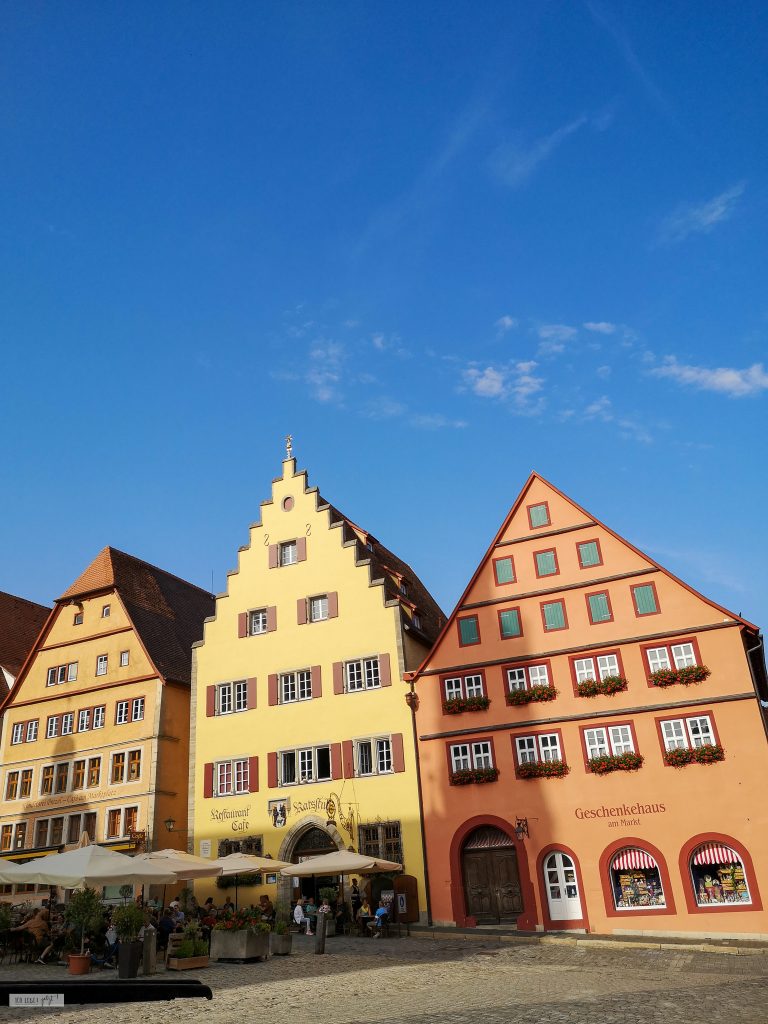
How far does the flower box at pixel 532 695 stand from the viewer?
26.0 metres

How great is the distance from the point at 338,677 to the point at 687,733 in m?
11.4

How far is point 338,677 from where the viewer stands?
29.5 metres

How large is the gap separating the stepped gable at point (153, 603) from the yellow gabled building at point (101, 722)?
0.22ft

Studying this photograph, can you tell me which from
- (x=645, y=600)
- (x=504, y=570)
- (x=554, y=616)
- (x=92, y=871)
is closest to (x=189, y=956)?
(x=92, y=871)

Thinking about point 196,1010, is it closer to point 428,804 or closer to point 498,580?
point 428,804

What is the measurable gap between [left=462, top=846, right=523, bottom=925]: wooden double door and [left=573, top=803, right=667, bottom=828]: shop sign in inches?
98.0

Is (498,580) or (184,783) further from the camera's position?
(184,783)

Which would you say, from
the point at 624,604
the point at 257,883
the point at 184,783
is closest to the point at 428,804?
the point at 257,883

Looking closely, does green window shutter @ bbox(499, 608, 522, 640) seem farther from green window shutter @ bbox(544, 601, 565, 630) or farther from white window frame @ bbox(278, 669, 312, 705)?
white window frame @ bbox(278, 669, 312, 705)

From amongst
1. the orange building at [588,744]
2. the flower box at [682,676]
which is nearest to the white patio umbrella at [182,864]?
the orange building at [588,744]

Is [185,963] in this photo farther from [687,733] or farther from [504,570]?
[504,570]

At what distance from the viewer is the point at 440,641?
A: 28.2 metres

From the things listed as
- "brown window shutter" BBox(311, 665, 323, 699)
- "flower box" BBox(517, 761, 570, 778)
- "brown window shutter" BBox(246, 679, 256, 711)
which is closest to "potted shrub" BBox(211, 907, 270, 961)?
"flower box" BBox(517, 761, 570, 778)

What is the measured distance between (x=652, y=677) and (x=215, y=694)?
51.3ft
